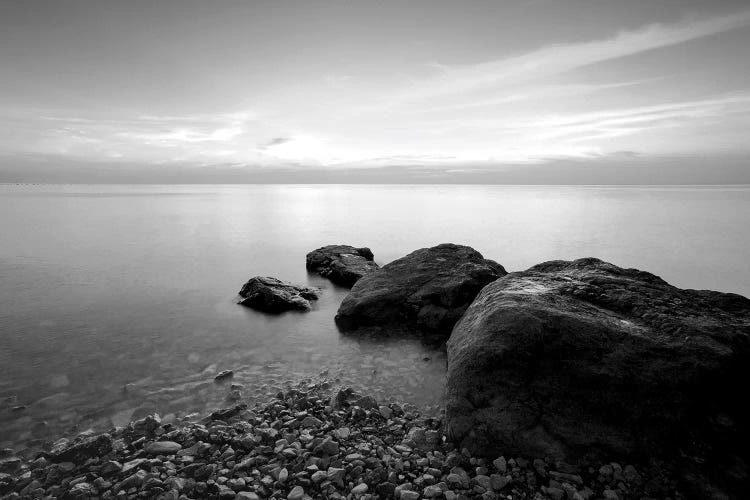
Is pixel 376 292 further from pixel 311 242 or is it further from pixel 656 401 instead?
pixel 311 242

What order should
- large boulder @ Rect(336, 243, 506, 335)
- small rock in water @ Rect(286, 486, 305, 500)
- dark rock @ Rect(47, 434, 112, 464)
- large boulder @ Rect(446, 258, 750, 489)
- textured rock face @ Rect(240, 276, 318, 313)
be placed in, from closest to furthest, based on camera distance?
small rock in water @ Rect(286, 486, 305, 500)
large boulder @ Rect(446, 258, 750, 489)
dark rock @ Rect(47, 434, 112, 464)
large boulder @ Rect(336, 243, 506, 335)
textured rock face @ Rect(240, 276, 318, 313)

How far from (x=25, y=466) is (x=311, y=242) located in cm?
2835

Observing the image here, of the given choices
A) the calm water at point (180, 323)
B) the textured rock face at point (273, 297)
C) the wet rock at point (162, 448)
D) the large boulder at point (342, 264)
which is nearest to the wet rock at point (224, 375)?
the calm water at point (180, 323)

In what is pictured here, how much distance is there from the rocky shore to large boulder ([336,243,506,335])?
5244mm

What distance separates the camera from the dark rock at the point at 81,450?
6.31 metres

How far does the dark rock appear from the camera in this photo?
631 centimetres

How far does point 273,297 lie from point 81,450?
8919 mm

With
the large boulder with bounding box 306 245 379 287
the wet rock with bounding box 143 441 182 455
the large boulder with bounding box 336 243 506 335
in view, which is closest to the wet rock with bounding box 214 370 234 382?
the wet rock with bounding box 143 441 182 455

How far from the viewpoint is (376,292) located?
13.5 metres

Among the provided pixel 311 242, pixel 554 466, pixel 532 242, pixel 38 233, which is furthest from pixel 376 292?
pixel 38 233

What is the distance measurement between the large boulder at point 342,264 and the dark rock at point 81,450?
1277 centimetres

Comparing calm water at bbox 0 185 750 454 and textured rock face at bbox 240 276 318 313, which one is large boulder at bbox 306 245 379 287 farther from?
textured rock face at bbox 240 276 318 313

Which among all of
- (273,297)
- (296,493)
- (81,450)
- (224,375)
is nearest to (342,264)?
(273,297)

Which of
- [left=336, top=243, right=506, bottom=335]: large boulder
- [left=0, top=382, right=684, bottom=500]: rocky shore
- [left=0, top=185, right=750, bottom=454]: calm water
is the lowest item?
[left=0, top=185, right=750, bottom=454]: calm water
